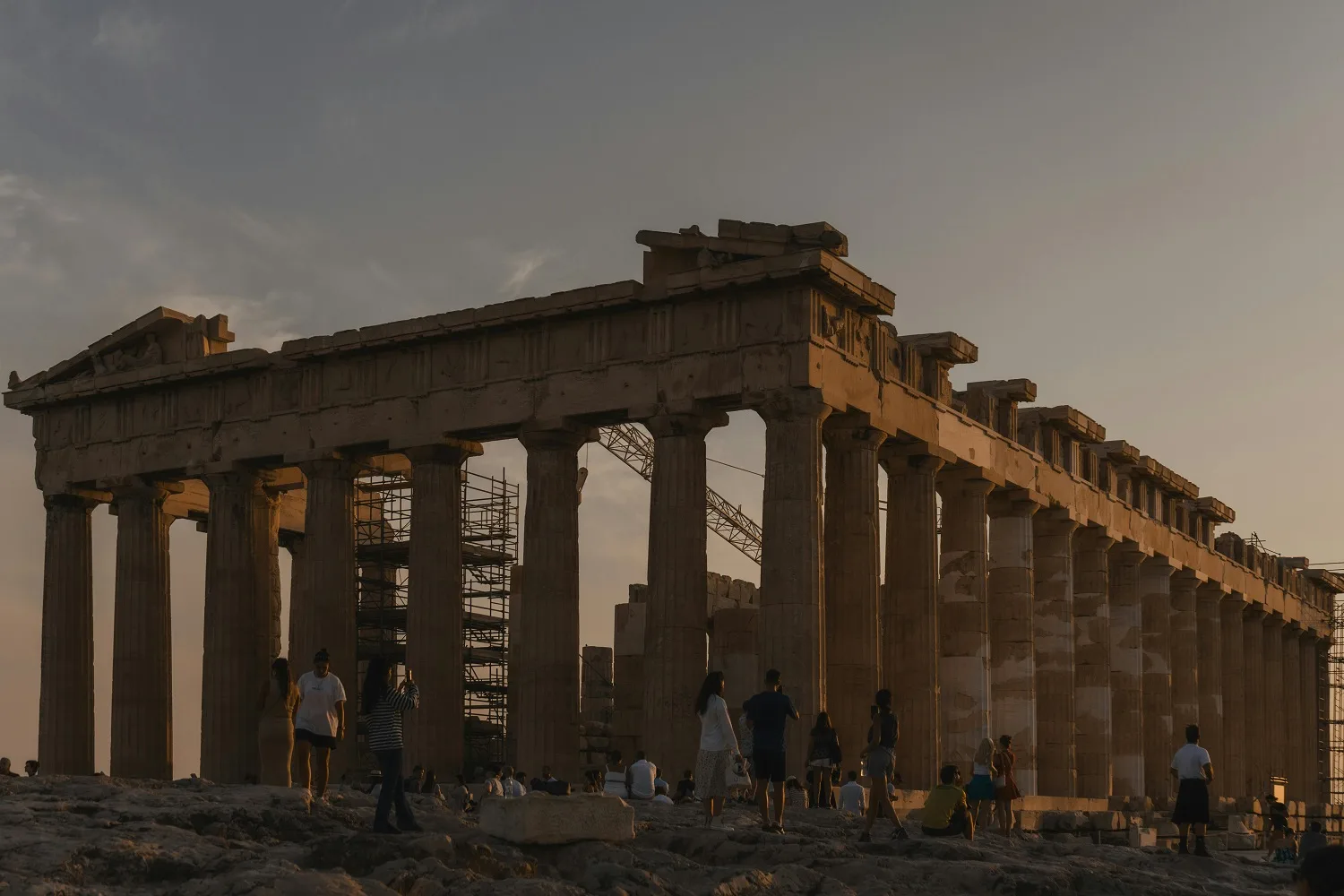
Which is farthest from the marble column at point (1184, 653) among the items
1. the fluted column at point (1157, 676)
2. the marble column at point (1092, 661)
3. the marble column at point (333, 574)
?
the marble column at point (333, 574)

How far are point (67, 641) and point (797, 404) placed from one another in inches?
800

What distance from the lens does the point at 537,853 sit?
19.1 meters

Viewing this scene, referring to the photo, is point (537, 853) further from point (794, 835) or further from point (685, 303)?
point (685, 303)

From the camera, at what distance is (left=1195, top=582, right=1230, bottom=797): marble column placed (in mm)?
58438

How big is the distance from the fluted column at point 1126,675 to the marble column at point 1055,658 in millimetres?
4398

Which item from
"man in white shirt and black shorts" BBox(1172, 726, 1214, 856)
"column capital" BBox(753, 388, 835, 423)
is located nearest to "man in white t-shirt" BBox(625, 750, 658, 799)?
"column capital" BBox(753, 388, 835, 423)

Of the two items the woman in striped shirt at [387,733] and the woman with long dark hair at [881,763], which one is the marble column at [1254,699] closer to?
the woman with long dark hair at [881,763]

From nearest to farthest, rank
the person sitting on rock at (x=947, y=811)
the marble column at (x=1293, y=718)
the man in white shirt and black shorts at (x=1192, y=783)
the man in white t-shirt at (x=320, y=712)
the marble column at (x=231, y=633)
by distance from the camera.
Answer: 1. the man in white t-shirt at (x=320, y=712)
2. the person sitting on rock at (x=947, y=811)
3. the man in white shirt and black shorts at (x=1192, y=783)
4. the marble column at (x=231, y=633)
5. the marble column at (x=1293, y=718)

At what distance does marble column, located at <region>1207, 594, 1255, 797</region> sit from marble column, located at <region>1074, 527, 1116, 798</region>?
35.4 feet

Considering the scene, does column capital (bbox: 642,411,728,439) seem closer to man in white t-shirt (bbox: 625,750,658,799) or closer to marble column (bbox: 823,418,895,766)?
marble column (bbox: 823,418,895,766)

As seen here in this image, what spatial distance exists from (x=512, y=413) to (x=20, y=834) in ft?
71.3

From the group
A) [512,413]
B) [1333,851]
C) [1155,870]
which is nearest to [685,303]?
[512,413]

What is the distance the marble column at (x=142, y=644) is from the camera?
4372 centimetres

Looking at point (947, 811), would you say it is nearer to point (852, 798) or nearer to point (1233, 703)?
point (852, 798)
